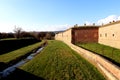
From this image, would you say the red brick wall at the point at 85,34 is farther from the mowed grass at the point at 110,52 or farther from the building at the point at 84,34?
the mowed grass at the point at 110,52

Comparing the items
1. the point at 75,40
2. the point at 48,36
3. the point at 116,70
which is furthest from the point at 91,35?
the point at 48,36

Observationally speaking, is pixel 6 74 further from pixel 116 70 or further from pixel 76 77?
pixel 116 70

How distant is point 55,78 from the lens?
991 centimetres

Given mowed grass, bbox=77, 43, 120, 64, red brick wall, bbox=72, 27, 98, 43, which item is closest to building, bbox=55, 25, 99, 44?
red brick wall, bbox=72, 27, 98, 43

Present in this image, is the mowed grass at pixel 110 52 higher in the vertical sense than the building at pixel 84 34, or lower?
lower

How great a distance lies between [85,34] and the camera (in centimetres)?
3850

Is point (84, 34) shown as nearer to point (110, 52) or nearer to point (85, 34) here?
point (85, 34)

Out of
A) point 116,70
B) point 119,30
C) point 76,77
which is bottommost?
point 76,77

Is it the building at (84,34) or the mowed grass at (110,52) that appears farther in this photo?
the building at (84,34)

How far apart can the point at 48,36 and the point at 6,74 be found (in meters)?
83.8

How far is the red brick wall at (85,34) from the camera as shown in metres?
38.3

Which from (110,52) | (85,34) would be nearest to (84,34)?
(85,34)

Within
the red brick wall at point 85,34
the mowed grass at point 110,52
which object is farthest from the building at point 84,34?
the mowed grass at point 110,52

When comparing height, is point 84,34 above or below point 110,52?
above
